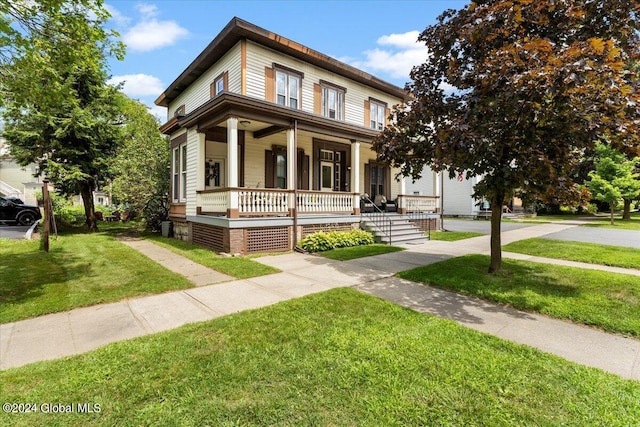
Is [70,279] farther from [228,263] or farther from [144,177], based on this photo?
[144,177]

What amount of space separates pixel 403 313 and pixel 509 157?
383 cm

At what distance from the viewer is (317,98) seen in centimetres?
1380

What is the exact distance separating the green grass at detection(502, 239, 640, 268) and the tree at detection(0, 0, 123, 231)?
42.3 feet

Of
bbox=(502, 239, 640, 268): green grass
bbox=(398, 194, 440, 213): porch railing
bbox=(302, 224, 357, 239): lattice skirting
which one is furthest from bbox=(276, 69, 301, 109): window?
bbox=(502, 239, 640, 268): green grass

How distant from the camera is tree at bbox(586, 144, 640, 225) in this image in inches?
758

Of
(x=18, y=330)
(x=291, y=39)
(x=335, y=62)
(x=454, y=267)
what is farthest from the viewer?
(x=335, y=62)

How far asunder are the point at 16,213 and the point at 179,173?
1221 cm

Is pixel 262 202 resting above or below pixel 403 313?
above

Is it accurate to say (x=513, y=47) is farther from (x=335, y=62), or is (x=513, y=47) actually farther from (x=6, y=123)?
(x=6, y=123)

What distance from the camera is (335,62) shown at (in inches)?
546

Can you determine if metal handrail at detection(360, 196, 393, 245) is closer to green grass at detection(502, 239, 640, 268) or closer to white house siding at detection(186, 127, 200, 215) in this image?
green grass at detection(502, 239, 640, 268)

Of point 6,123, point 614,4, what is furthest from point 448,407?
point 6,123

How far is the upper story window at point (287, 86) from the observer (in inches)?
496

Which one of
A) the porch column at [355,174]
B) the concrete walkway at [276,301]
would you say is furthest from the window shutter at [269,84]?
the concrete walkway at [276,301]
